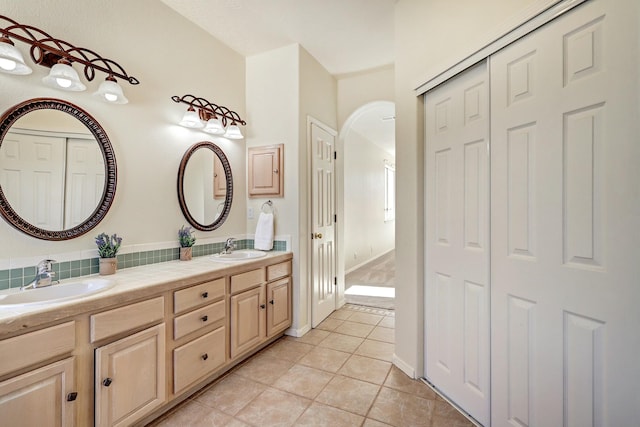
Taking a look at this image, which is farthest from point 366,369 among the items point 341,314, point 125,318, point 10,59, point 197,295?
point 10,59

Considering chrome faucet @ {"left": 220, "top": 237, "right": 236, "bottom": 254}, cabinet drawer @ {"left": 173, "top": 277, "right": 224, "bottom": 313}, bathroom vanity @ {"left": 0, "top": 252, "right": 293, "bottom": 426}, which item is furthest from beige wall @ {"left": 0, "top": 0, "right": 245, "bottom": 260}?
cabinet drawer @ {"left": 173, "top": 277, "right": 224, "bottom": 313}

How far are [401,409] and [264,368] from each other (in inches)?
40.7

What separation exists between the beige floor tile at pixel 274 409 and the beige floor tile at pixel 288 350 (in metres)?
0.49

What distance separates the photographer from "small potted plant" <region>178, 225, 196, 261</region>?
7.57 ft

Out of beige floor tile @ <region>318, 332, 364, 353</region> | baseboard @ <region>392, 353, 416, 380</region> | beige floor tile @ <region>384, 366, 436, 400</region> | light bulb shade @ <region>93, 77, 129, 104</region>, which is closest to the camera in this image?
light bulb shade @ <region>93, 77, 129, 104</region>

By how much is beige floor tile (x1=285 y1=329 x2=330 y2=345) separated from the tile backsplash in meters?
1.12

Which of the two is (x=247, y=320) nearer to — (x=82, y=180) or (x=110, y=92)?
(x=82, y=180)

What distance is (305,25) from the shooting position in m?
2.58

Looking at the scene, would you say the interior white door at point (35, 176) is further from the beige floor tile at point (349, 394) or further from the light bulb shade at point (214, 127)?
the beige floor tile at point (349, 394)

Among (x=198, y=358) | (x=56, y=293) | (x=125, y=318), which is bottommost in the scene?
(x=198, y=358)

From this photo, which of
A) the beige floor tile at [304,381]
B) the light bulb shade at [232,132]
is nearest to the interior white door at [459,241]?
the beige floor tile at [304,381]

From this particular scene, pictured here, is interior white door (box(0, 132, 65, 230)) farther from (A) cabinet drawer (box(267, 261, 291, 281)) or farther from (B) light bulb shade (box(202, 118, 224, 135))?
(A) cabinet drawer (box(267, 261, 291, 281))

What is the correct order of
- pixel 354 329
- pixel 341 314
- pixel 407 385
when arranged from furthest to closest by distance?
pixel 341 314 < pixel 354 329 < pixel 407 385

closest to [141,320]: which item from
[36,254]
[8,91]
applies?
[36,254]
